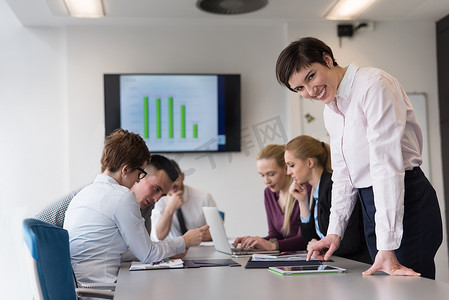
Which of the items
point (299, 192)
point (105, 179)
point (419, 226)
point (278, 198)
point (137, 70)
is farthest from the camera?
point (137, 70)

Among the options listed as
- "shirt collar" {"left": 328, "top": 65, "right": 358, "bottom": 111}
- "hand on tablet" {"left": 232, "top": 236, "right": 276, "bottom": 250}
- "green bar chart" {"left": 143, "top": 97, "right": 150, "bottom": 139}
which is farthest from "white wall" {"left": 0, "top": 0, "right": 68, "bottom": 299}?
"shirt collar" {"left": 328, "top": 65, "right": 358, "bottom": 111}

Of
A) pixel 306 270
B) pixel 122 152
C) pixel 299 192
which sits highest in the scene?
pixel 122 152

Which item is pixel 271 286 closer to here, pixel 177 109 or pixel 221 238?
pixel 221 238

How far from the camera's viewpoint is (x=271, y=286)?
154 cm

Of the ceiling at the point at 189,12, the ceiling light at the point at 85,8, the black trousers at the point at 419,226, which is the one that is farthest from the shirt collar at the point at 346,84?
the ceiling light at the point at 85,8

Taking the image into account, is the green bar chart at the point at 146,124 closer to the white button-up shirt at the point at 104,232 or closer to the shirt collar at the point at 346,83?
the white button-up shirt at the point at 104,232

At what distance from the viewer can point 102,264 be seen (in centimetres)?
218

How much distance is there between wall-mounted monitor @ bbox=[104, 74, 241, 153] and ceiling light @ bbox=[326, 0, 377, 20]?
3.64 ft

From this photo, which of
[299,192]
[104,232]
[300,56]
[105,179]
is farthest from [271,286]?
[299,192]

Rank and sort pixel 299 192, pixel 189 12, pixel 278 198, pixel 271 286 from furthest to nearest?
pixel 189 12 < pixel 278 198 < pixel 299 192 < pixel 271 286

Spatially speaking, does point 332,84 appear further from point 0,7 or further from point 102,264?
point 0,7

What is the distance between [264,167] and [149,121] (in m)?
1.88

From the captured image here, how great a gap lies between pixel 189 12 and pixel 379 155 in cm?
359

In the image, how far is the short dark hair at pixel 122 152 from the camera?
92.8 inches
